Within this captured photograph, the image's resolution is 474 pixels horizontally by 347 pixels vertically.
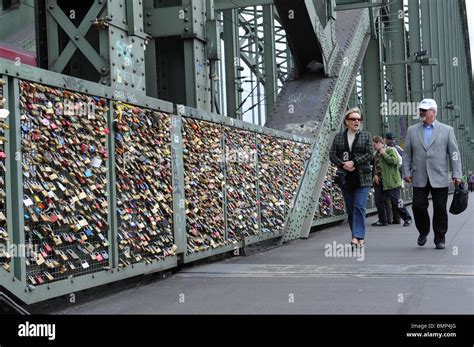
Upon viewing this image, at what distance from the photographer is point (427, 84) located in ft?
132

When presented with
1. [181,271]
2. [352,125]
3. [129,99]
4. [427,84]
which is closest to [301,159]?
[352,125]

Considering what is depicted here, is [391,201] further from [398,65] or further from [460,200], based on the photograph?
[398,65]

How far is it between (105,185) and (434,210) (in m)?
4.48

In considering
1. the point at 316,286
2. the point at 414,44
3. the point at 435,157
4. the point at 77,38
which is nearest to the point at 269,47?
the point at 414,44

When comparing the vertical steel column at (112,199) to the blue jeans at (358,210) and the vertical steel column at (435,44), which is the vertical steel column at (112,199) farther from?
the vertical steel column at (435,44)

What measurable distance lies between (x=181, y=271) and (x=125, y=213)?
1.36m

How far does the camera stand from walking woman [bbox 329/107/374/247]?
27.3 feet

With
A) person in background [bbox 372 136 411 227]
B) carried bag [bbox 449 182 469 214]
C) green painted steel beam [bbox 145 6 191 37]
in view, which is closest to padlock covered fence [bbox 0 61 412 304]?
green painted steel beam [bbox 145 6 191 37]

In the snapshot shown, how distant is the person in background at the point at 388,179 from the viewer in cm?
1231

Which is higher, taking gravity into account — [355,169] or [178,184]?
[355,169]

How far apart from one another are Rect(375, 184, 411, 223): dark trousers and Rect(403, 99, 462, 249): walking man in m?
3.99

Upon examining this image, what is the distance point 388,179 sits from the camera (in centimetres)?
1251

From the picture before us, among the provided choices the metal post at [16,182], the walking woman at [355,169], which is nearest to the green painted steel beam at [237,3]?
the walking woman at [355,169]
